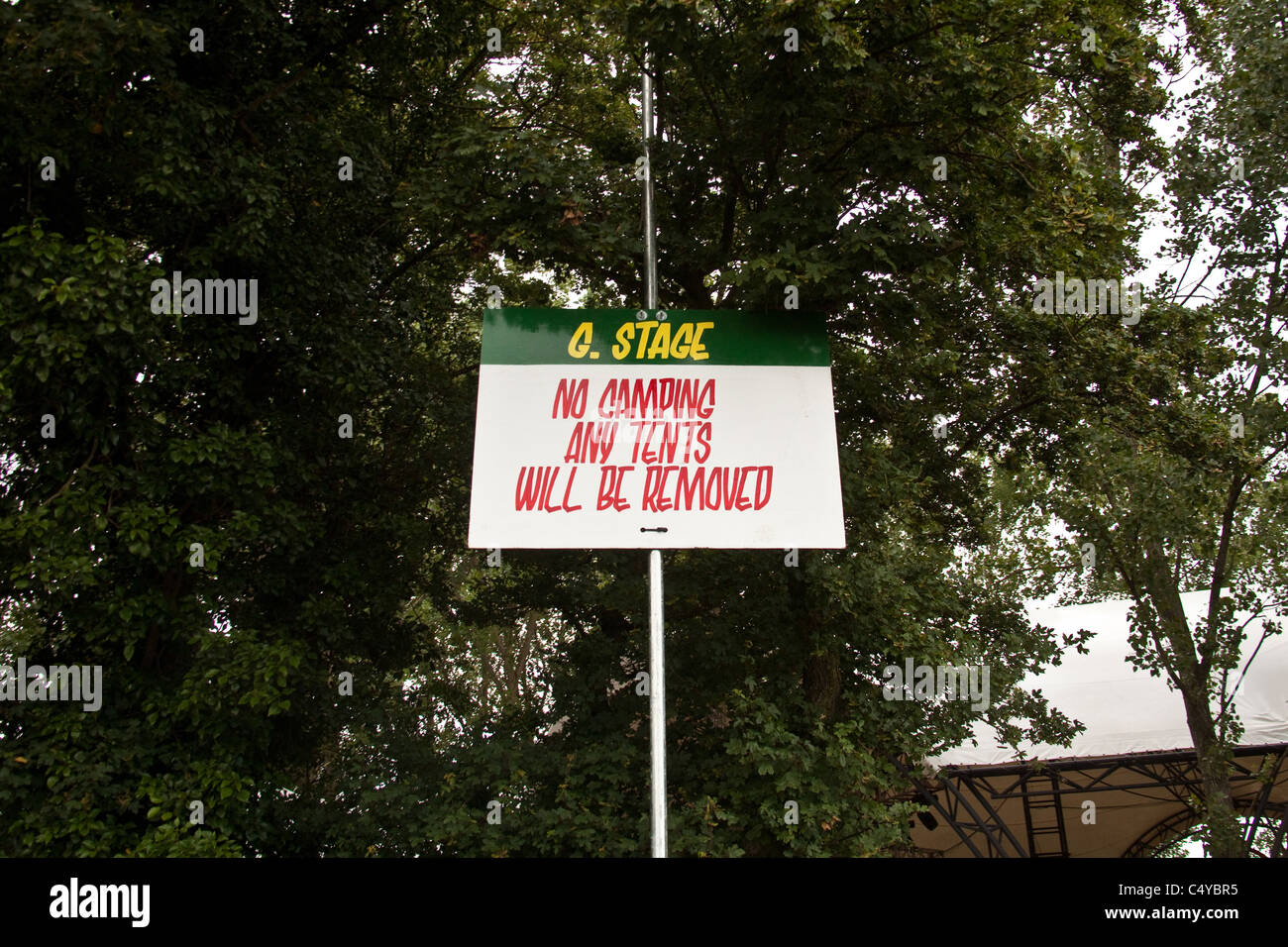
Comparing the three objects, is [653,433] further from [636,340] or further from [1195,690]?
[1195,690]

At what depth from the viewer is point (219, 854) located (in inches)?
235

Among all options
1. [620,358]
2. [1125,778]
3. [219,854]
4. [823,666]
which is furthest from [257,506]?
[1125,778]

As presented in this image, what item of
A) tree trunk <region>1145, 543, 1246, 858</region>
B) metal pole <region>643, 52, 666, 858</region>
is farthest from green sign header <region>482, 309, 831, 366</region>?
tree trunk <region>1145, 543, 1246, 858</region>

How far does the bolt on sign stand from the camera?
14.8 ft

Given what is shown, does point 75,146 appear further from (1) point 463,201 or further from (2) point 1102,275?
(2) point 1102,275

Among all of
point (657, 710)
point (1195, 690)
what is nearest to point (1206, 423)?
point (1195, 690)

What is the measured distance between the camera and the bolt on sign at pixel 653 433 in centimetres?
Result: 450

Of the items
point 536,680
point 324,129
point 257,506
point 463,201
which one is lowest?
point 536,680

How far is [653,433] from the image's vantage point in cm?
461

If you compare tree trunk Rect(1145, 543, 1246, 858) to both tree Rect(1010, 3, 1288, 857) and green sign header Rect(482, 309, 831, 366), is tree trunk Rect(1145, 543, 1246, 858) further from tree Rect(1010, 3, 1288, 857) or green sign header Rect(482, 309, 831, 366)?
green sign header Rect(482, 309, 831, 366)

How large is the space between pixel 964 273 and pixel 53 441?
785cm

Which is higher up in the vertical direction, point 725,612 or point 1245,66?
point 1245,66

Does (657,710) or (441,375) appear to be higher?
(441,375)

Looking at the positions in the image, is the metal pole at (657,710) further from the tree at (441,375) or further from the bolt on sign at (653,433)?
the tree at (441,375)
